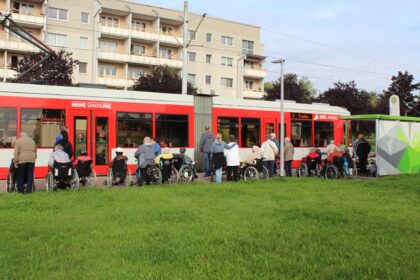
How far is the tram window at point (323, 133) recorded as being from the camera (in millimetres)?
22156

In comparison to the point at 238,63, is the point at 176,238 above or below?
below

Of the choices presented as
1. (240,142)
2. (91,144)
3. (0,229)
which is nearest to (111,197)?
(0,229)

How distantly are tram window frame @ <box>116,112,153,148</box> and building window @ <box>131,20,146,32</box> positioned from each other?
38343mm

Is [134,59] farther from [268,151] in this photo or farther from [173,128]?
[268,151]

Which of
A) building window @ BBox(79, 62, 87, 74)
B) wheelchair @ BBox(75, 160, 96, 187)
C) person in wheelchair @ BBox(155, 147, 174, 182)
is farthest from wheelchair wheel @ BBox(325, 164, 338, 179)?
building window @ BBox(79, 62, 87, 74)

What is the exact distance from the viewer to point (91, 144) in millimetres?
15383

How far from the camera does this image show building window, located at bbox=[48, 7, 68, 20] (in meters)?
47.7

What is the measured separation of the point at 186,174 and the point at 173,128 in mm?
3259

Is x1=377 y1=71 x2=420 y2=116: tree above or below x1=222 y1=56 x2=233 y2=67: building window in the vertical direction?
below

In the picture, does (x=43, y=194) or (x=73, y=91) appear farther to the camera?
(x=73, y=91)

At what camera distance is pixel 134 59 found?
5112cm

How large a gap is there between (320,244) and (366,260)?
2.80 feet

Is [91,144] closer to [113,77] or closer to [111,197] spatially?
[111,197]

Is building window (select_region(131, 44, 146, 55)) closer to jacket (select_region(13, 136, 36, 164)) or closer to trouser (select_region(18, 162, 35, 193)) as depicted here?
jacket (select_region(13, 136, 36, 164))
